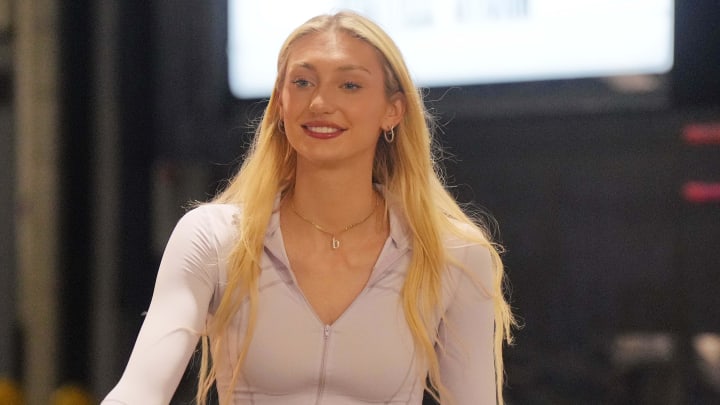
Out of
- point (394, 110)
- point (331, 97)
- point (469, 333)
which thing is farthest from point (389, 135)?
point (469, 333)

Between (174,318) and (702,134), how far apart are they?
5.98 ft

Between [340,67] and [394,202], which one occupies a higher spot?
[340,67]

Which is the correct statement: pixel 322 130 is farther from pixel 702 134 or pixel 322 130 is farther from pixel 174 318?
pixel 702 134

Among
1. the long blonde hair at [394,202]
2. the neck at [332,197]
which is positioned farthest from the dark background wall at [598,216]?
the neck at [332,197]

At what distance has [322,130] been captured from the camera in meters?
1.46

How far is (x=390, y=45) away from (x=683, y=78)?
4.90ft

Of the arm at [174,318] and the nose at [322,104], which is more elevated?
the nose at [322,104]

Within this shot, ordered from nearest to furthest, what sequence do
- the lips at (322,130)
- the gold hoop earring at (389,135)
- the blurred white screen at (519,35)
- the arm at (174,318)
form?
the arm at (174,318), the lips at (322,130), the gold hoop earring at (389,135), the blurred white screen at (519,35)

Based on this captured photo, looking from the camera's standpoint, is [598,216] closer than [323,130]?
No

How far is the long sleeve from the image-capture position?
153 cm

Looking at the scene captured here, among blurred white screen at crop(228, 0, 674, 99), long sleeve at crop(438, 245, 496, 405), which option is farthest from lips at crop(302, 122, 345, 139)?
blurred white screen at crop(228, 0, 674, 99)

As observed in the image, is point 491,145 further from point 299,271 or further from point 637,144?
point 299,271

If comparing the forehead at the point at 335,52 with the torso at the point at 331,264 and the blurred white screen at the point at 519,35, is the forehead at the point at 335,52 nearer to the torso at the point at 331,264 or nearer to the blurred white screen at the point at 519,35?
the torso at the point at 331,264

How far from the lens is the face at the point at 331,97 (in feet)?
4.77
